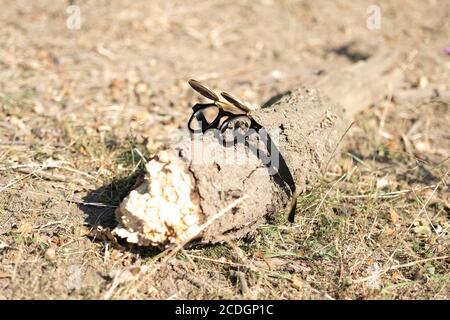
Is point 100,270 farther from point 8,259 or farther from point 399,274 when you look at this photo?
point 399,274

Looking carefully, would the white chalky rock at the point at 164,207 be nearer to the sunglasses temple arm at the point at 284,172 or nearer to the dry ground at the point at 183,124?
the dry ground at the point at 183,124

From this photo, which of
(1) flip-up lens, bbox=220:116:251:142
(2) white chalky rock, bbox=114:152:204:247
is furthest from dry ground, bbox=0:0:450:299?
(1) flip-up lens, bbox=220:116:251:142

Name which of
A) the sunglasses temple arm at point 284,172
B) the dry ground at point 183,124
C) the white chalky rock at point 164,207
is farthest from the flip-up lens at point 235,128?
the dry ground at point 183,124

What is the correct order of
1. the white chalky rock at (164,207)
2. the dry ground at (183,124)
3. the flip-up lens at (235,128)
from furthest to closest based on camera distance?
the flip-up lens at (235,128) < the dry ground at (183,124) < the white chalky rock at (164,207)

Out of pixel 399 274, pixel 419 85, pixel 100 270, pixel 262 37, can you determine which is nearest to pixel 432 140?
pixel 419 85

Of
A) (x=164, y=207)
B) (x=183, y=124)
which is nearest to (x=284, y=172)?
(x=164, y=207)

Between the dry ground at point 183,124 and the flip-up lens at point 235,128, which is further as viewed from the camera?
the flip-up lens at point 235,128

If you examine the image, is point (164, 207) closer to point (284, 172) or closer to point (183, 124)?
point (284, 172)

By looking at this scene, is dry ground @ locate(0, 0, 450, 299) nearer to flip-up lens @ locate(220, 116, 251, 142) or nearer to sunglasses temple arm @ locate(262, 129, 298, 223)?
sunglasses temple arm @ locate(262, 129, 298, 223)
